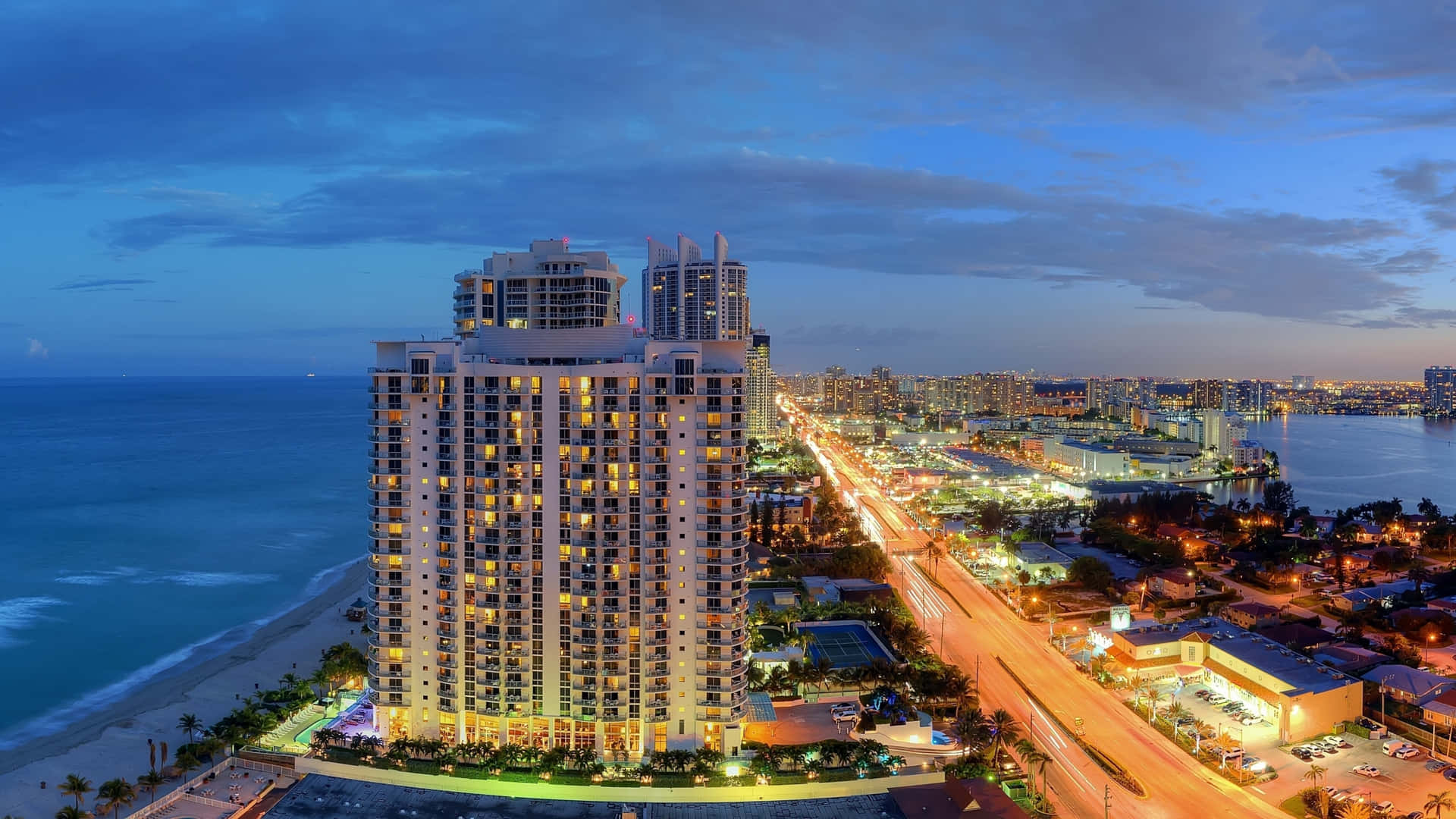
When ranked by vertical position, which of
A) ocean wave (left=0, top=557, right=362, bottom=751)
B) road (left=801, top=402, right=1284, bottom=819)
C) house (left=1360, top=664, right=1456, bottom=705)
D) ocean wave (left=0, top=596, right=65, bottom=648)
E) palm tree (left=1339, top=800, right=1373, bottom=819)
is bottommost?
ocean wave (left=0, top=557, right=362, bottom=751)

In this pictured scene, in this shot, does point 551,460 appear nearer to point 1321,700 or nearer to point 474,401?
point 474,401

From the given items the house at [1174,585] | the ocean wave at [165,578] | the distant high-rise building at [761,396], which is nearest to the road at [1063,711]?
the house at [1174,585]

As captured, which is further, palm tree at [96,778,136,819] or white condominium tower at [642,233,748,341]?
white condominium tower at [642,233,748,341]

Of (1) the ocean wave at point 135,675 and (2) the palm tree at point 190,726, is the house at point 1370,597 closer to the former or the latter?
(1) the ocean wave at point 135,675

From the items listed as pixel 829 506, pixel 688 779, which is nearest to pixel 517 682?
pixel 688 779

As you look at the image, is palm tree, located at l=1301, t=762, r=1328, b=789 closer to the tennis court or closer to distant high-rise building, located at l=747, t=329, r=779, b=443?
the tennis court

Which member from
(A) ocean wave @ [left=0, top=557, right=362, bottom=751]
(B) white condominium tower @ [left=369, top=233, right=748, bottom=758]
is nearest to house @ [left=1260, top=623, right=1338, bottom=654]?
(B) white condominium tower @ [left=369, top=233, right=748, bottom=758]
